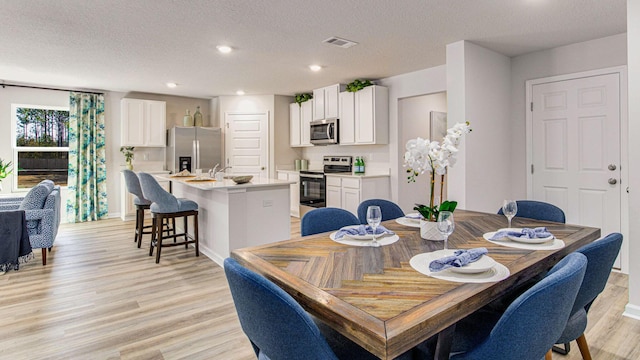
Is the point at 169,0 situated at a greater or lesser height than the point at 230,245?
greater

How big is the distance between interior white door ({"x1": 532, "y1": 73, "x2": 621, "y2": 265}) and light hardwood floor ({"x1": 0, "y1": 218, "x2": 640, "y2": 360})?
72 centimetres

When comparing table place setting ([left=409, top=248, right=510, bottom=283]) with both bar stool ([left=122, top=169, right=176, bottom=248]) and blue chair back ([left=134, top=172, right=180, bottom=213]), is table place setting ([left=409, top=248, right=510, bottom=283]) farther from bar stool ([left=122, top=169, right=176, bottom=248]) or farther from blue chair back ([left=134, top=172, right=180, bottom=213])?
bar stool ([left=122, top=169, right=176, bottom=248])

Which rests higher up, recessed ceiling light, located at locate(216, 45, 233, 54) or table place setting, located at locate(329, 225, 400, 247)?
recessed ceiling light, located at locate(216, 45, 233, 54)

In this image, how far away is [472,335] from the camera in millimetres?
1479

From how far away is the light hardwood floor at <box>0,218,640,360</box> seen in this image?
2189mm

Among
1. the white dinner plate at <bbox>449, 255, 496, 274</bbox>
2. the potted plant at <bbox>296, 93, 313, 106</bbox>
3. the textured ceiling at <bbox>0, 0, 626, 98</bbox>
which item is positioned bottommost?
the white dinner plate at <bbox>449, 255, 496, 274</bbox>

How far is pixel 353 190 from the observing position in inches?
215

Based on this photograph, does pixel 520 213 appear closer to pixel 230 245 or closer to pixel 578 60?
pixel 578 60

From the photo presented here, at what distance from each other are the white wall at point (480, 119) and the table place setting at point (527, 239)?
2.06 metres

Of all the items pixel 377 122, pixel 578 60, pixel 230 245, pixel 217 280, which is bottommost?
pixel 217 280

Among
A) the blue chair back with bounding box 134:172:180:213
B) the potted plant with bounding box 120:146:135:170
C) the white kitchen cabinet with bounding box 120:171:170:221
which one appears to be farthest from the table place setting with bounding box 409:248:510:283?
the potted plant with bounding box 120:146:135:170


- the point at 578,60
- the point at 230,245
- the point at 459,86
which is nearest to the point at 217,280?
the point at 230,245

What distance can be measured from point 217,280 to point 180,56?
2.63m

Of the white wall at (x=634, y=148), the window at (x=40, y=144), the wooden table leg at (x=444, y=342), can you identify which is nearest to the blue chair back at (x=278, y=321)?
the wooden table leg at (x=444, y=342)
